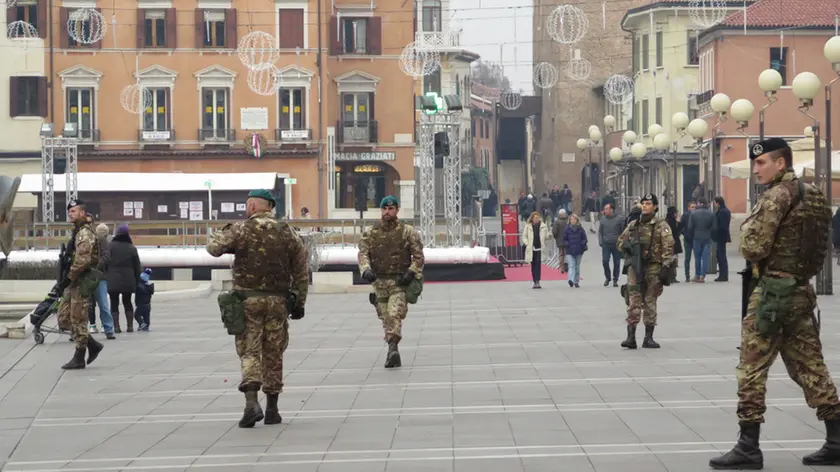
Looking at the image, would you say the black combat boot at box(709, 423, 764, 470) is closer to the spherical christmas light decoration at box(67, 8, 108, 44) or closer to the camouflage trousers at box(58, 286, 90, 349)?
the camouflage trousers at box(58, 286, 90, 349)

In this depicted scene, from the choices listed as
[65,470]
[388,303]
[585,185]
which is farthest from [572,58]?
[65,470]

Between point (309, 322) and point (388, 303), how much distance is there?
7800 millimetres

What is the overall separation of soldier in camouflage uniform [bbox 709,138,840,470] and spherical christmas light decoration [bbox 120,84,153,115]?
180 ft

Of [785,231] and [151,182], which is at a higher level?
[151,182]

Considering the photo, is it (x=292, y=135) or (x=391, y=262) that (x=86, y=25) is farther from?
(x=391, y=262)

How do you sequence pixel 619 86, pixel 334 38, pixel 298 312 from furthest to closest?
pixel 619 86 → pixel 334 38 → pixel 298 312

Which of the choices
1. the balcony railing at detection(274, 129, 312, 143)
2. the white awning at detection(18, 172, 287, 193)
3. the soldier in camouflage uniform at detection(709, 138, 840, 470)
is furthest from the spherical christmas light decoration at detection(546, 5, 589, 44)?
the soldier in camouflage uniform at detection(709, 138, 840, 470)

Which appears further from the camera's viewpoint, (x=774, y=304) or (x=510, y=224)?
(x=510, y=224)

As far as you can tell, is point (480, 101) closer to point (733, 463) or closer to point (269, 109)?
point (269, 109)

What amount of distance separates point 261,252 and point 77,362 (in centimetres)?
585

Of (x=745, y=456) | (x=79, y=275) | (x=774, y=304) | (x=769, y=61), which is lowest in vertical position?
(x=745, y=456)

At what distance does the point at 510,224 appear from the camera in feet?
141

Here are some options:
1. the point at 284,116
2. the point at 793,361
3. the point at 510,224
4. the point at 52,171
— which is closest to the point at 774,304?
the point at 793,361

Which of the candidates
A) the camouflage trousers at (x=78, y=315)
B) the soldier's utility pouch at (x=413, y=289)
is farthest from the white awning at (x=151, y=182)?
the soldier's utility pouch at (x=413, y=289)
